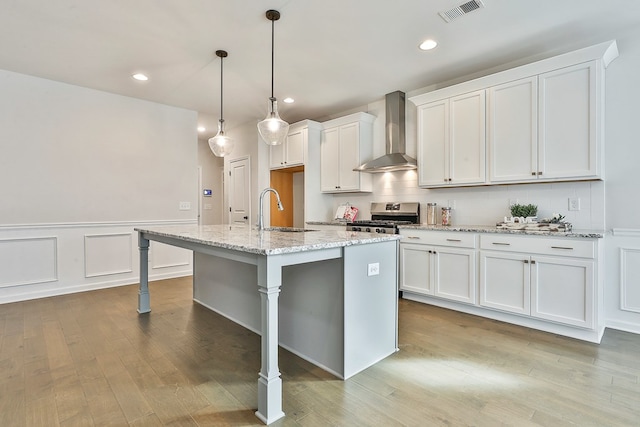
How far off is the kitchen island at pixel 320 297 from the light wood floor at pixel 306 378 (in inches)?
4.2

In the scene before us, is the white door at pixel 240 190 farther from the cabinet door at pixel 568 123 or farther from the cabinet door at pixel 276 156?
the cabinet door at pixel 568 123

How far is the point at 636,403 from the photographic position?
1782mm

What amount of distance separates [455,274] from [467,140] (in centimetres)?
146

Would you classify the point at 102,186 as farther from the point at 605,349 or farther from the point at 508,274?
the point at 605,349

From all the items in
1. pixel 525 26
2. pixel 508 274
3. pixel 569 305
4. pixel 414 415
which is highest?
pixel 525 26

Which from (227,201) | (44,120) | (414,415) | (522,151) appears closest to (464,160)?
(522,151)

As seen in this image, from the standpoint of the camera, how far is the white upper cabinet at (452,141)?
3412mm

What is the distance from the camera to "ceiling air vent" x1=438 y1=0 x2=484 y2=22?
2459mm

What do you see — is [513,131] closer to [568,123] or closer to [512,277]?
[568,123]

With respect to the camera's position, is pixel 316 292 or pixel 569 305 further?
pixel 569 305

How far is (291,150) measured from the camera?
5.25 meters

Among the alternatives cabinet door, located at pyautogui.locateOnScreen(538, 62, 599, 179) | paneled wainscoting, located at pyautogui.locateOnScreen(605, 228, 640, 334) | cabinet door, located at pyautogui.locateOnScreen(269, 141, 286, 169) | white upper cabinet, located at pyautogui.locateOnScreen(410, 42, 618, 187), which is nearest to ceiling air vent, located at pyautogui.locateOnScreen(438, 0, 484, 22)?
white upper cabinet, located at pyautogui.locateOnScreen(410, 42, 618, 187)

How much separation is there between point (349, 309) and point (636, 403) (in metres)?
1.66

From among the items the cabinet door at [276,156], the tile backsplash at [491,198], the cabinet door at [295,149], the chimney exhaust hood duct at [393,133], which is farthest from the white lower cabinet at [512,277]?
the cabinet door at [276,156]
